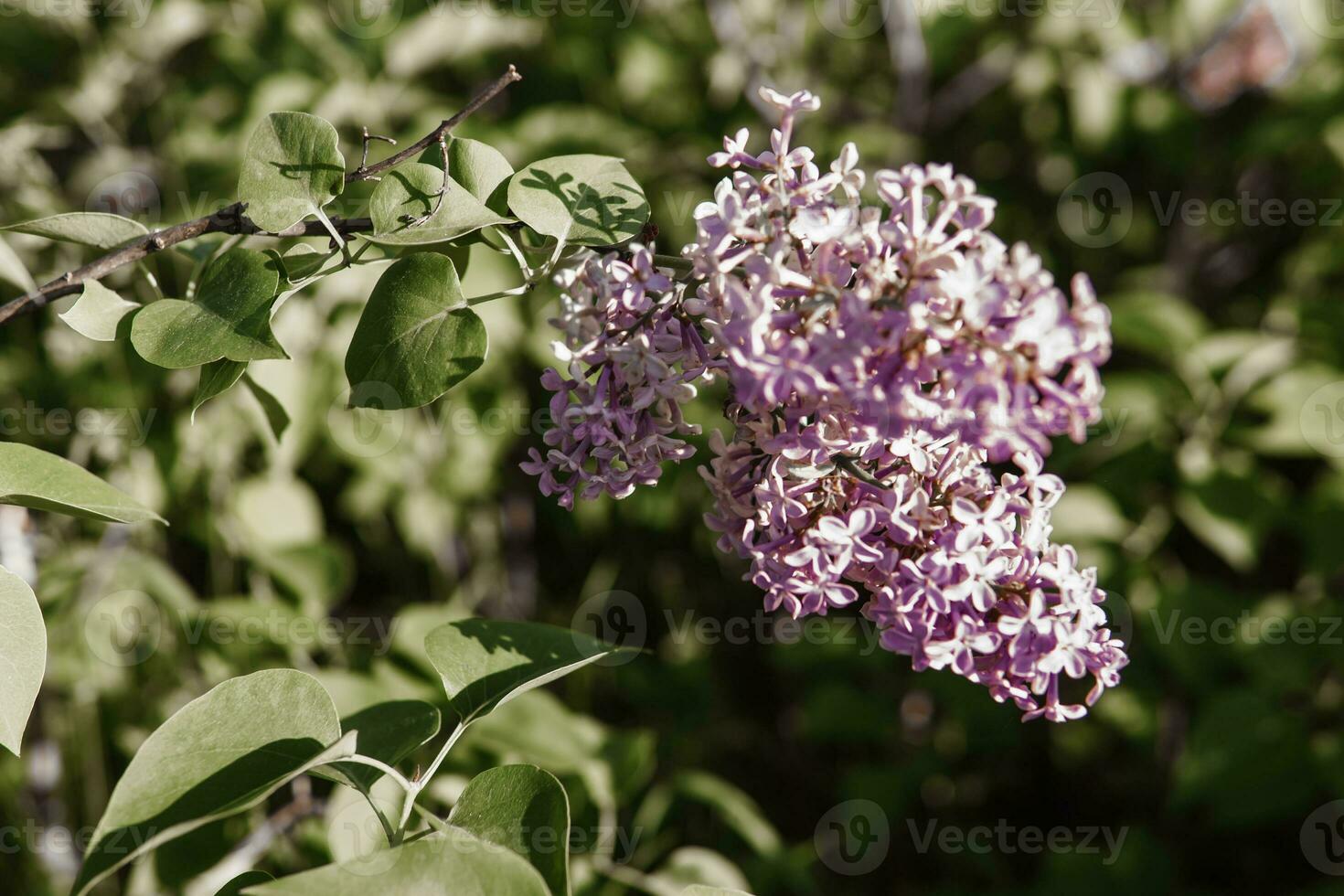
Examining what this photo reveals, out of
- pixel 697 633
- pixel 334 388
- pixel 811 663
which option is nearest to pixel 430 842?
pixel 334 388

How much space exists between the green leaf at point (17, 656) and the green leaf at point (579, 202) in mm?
366

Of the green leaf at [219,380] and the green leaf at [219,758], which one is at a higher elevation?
the green leaf at [219,380]

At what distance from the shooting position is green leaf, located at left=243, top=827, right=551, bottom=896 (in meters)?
0.49

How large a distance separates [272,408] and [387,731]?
0.85ft

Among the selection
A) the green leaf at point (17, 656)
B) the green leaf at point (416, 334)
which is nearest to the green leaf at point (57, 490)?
the green leaf at point (17, 656)

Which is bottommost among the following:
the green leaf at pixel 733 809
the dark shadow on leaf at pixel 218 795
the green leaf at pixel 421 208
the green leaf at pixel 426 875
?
the green leaf at pixel 733 809

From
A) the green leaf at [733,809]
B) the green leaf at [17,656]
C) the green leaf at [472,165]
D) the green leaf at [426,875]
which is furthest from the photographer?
the green leaf at [733,809]

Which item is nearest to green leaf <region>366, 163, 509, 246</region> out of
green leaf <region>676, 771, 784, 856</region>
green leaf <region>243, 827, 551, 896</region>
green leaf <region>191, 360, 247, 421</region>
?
green leaf <region>191, 360, 247, 421</region>

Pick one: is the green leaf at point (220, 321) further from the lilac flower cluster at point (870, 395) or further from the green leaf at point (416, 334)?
the lilac flower cluster at point (870, 395)

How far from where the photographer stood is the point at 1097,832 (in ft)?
5.45

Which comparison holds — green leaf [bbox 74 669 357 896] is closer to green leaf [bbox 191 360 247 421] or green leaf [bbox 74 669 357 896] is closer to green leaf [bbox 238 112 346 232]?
green leaf [bbox 191 360 247 421]

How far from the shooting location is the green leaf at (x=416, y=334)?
24.9 inches

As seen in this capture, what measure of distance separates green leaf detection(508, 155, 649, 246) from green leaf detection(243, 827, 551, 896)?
0.36 metres

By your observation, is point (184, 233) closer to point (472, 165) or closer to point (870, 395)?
point (472, 165)
